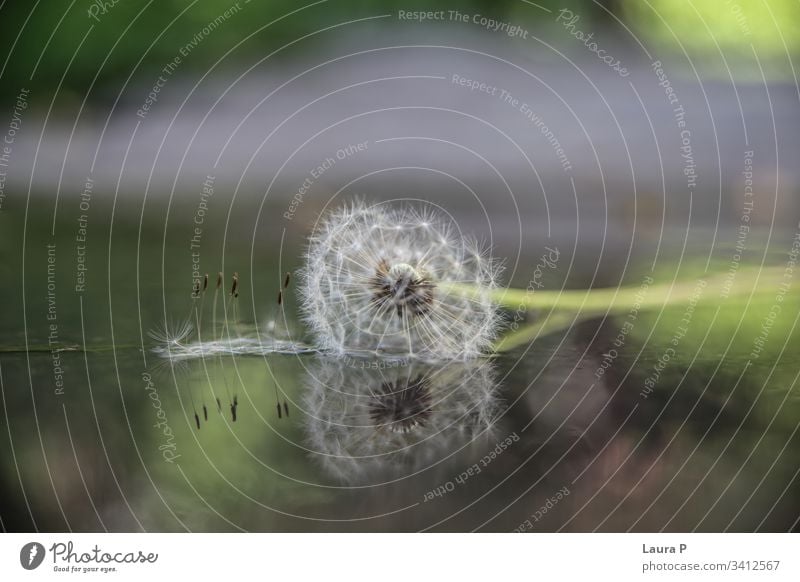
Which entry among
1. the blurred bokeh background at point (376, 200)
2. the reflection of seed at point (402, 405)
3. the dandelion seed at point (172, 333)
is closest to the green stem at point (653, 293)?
the blurred bokeh background at point (376, 200)

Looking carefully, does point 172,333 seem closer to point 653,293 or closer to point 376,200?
point 376,200

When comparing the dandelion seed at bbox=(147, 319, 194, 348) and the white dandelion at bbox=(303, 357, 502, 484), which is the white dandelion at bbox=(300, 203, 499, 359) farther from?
the dandelion seed at bbox=(147, 319, 194, 348)

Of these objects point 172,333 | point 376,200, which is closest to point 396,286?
point 376,200
